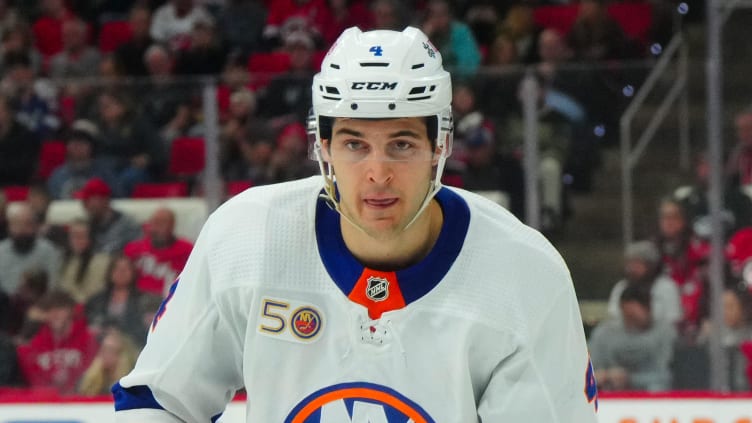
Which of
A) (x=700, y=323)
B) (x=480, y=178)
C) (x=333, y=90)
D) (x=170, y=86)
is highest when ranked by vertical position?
(x=333, y=90)

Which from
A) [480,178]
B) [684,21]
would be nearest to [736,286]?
[480,178]

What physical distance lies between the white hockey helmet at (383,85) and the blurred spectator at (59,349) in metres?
2.98

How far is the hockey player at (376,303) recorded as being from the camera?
7.34 feet

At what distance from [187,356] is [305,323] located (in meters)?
0.20

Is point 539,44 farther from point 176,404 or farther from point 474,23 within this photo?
point 176,404

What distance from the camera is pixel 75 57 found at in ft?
23.7

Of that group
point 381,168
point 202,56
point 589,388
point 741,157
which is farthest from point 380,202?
point 202,56

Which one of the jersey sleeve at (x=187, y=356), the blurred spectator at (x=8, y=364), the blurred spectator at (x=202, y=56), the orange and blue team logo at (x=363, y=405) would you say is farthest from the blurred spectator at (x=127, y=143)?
the orange and blue team logo at (x=363, y=405)

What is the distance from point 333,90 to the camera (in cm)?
222

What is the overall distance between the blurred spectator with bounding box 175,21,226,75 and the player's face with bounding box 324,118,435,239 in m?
4.70

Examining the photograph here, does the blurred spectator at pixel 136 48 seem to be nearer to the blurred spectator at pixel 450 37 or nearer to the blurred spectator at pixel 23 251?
the blurred spectator at pixel 450 37

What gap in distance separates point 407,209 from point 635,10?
178 inches

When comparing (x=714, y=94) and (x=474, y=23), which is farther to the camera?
(x=474, y=23)

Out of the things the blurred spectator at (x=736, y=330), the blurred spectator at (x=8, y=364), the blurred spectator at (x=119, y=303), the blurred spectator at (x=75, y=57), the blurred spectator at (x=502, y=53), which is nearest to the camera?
the blurred spectator at (x=736, y=330)
